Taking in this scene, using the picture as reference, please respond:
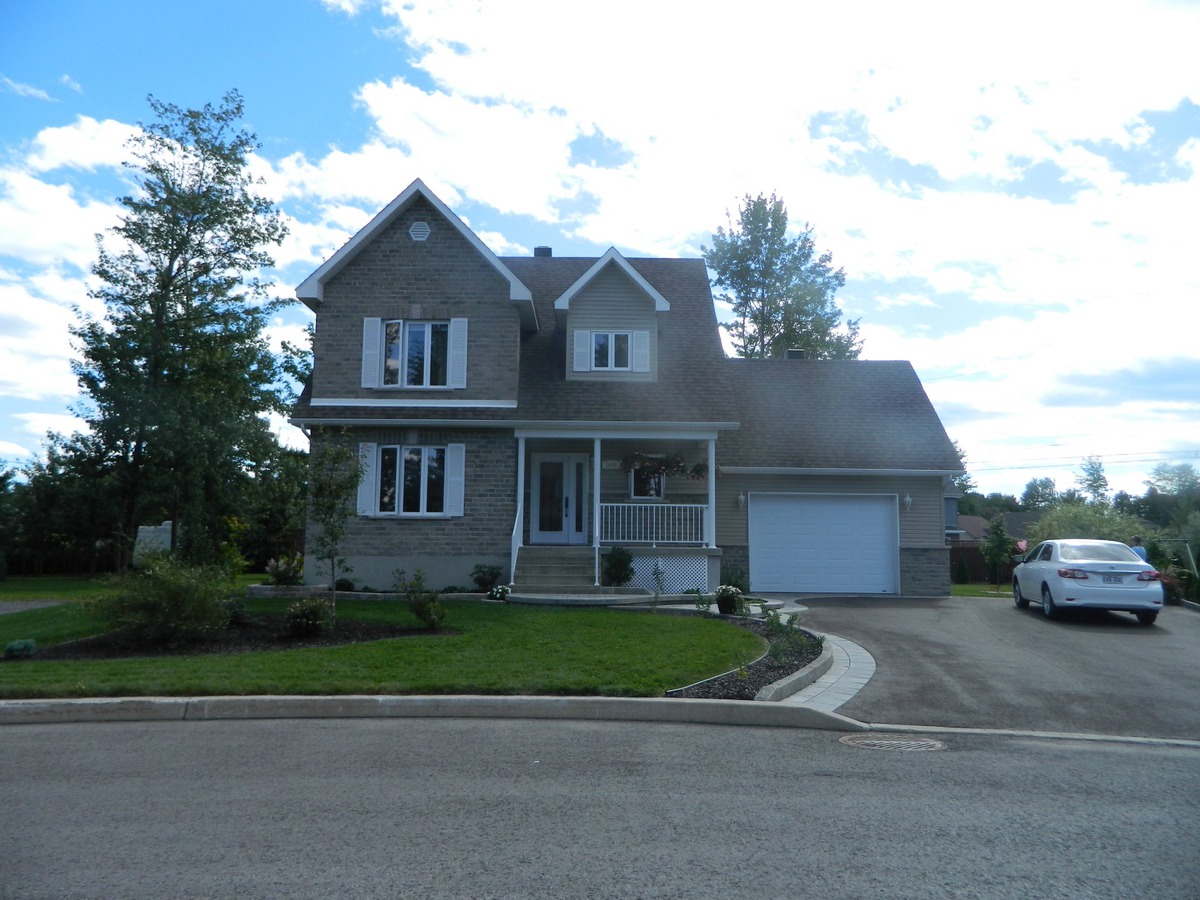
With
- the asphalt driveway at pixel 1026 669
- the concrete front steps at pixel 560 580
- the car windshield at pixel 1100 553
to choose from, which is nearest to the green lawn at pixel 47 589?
the concrete front steps at pixel 560 580

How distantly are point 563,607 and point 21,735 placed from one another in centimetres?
941

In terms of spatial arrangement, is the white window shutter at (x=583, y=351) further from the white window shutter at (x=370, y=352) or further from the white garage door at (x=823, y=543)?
the white garage door at (x=823, y=543)

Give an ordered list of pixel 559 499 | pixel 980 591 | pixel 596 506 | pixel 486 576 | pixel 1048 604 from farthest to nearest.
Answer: pixel 980 591, pixel 559 499, pixel 596 506, pixel 486 576, pixel 1048 604

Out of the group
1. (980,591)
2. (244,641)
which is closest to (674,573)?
(244,641)

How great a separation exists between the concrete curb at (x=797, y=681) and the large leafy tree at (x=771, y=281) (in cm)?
2932

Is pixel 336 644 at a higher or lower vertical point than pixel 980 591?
lower

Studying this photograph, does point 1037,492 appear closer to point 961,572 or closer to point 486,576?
point 961,572

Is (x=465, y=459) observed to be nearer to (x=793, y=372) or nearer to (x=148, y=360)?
(x=793, y=372)

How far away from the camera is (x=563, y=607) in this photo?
1636cm

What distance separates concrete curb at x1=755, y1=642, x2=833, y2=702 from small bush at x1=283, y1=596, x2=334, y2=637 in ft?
21.6

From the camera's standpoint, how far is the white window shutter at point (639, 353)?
20.9 metres

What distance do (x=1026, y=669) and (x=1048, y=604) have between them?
5794 millimetres

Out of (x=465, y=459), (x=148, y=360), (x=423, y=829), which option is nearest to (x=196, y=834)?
(x=423, y=829)

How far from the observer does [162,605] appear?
11.8m
